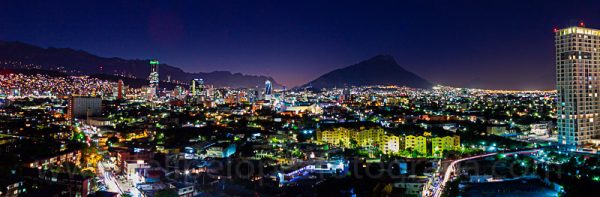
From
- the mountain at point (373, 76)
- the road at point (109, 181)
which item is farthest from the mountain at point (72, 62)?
the road at point (109, 181)

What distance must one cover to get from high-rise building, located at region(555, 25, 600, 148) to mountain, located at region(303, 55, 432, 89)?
188 ft

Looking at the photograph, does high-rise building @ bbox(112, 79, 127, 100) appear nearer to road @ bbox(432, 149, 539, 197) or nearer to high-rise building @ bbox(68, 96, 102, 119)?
high-rise building @ bbox(68, 96, 102, 119)

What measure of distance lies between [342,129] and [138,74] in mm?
48876

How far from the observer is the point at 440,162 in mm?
8789

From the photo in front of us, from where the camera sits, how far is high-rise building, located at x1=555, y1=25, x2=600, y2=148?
372 inches

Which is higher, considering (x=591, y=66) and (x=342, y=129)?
(x=591, y=66)

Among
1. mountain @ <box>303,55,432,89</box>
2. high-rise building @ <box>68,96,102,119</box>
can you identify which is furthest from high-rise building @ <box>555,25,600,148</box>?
mountain @ <box>303,55,432,89</box>

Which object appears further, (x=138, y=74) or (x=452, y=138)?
(x=138, y=74)

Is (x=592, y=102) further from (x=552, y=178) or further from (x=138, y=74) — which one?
(x=138, y=74)

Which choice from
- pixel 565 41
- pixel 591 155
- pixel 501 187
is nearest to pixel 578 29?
pixel 565 41

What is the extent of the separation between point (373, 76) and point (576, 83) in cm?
6092

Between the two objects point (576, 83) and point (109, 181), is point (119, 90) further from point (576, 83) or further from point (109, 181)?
point (576, 83)

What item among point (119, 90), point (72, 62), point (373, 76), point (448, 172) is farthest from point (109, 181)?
point (373, 76)

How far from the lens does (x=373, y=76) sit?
230ft
